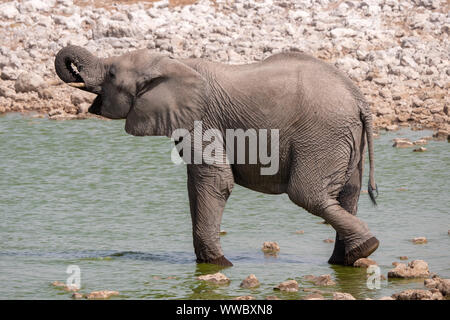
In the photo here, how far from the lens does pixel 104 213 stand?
38.7 ft

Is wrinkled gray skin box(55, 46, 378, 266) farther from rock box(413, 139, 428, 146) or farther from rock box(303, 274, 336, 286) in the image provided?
rock box(413, 139, 428, 146)

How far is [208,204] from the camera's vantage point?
914cm

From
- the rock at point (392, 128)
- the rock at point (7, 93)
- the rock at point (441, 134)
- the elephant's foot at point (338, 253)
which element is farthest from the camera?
the rock at point (7, 93)

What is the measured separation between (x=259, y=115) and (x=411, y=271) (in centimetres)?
169

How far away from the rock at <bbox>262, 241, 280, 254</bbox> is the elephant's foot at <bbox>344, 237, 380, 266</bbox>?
33.9 inches

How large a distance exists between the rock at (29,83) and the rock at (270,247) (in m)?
10.3

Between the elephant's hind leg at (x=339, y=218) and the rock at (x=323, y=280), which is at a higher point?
the elephant's hind leg at (x=339, y=218)

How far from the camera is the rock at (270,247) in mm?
9938

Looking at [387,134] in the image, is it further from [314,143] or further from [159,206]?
[314,143]

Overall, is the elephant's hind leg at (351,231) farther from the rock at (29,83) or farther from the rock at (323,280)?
the rock at (29,83)

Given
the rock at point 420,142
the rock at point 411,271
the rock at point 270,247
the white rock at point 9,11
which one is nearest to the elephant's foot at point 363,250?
the rock at point 411,271

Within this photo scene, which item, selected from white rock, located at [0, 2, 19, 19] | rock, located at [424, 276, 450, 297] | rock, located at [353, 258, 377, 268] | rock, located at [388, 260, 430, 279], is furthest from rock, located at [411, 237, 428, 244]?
white rock, located at [0, 2, 19, 19]

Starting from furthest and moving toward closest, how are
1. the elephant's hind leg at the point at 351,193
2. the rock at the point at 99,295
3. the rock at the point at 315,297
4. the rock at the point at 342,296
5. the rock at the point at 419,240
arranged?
the rock at the point at 419,240 < the elephant's hind leg at the point at 351,193 < the rock at the point at 99,295 < the rock at the point at 315,297 < the rock at the point at 342,296
